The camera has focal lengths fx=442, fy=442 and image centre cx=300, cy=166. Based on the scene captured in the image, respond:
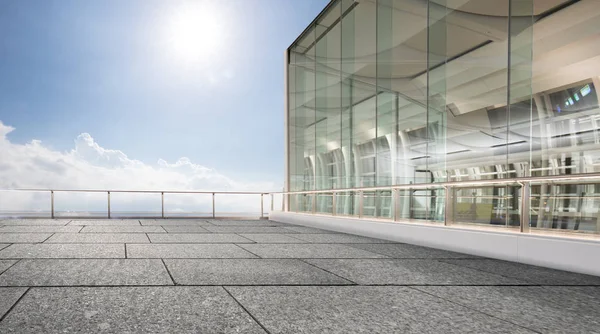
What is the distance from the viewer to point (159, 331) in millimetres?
2543

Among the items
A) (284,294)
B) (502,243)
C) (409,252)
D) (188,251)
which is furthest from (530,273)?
(188,251)

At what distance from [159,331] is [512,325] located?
217cm

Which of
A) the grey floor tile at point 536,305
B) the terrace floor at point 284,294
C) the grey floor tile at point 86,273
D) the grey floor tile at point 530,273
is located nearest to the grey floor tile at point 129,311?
the terrace floor at point 284,294

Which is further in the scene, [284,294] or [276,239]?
[276,239]

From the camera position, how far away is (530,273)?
4.82 meters

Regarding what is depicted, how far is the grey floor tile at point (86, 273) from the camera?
3.99 metres

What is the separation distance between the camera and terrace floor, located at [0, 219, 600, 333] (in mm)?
2736

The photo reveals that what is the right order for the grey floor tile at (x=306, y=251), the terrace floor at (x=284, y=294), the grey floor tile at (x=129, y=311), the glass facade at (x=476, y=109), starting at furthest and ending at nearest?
1. the glass facade at (x=476, y=109)
2. the grey floor tile at (x=306, y=251)
3. the terrace floor at (x=284, y=294)
4. the grey floor tile at (x=129, y=311)

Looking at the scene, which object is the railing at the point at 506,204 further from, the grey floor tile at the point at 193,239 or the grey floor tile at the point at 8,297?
the grey floor tile at the point at 8,297

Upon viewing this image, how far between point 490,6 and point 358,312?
25.3 feet

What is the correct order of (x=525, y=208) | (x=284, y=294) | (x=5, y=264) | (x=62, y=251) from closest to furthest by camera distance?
(x=284, y=294), (x=5, y=264), (x=525, y=208), (x=62, y=251)

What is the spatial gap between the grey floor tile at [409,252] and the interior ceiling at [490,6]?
15.5ft

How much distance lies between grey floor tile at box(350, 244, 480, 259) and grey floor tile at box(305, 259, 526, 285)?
1.67 ft

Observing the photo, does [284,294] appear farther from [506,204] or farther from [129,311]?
[506,204]
